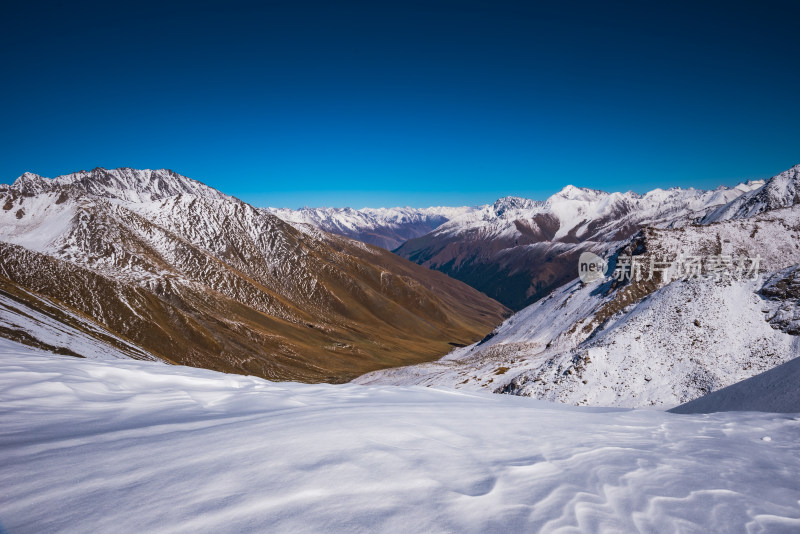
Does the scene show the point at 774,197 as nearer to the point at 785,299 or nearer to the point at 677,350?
the point at 785,299

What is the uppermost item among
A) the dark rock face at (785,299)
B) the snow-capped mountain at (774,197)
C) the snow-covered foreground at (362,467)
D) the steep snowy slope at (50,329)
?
the snow-capped mountain at (774,197)

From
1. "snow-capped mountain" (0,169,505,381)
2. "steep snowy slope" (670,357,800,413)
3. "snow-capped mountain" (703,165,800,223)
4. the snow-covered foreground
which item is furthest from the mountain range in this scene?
the snow-covered foreground

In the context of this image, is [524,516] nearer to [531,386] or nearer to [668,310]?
[531,386]

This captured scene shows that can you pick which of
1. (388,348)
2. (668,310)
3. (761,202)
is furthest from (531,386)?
(761,202)

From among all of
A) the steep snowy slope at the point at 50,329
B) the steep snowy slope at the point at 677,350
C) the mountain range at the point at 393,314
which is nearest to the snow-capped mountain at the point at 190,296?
the mountain range at the point at 393,314

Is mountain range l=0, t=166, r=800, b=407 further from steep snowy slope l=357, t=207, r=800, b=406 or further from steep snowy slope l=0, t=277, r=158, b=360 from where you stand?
steep snowy slope l=0, t=277, r=158, b=360

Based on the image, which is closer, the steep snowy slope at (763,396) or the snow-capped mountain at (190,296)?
the steep snowy slope at (763,396)

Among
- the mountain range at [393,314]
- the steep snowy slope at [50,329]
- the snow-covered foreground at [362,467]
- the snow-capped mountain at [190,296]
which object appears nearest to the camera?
the snow-covered foreground at [362,467]

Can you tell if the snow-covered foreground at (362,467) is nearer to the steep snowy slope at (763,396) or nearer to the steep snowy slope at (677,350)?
the steep snowy slope at (763,396)
